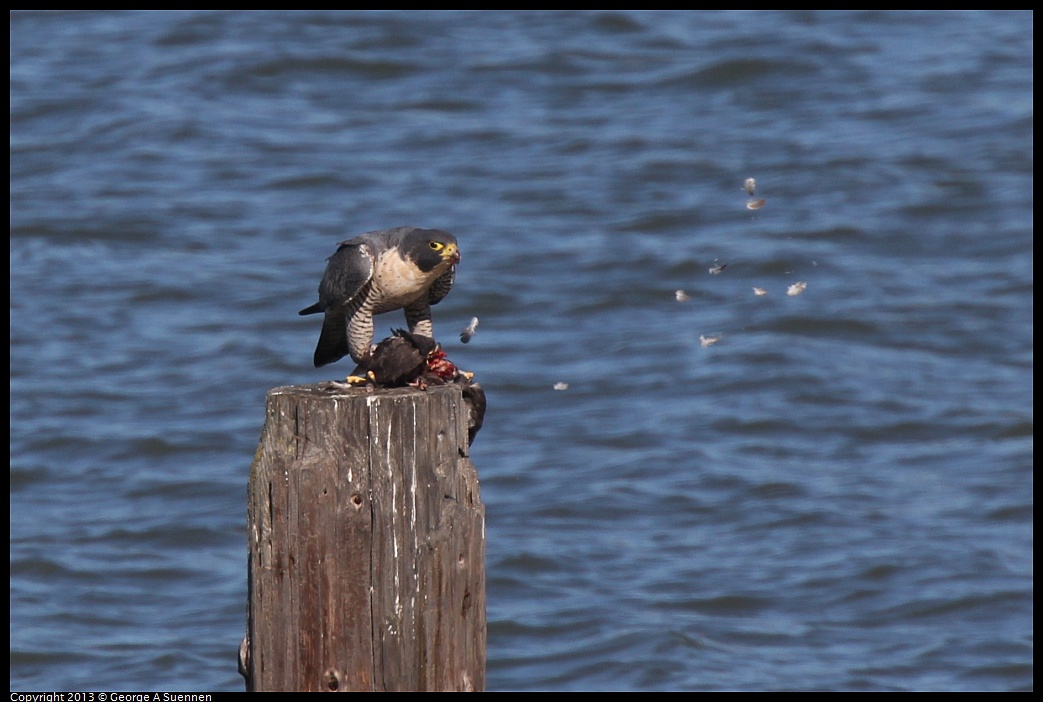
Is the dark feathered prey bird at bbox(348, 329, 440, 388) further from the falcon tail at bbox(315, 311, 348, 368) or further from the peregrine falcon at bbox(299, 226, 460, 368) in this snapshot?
the falcon tail at bbox(315, 311, 348, 368)

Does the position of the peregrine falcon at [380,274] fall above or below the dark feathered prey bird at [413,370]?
above

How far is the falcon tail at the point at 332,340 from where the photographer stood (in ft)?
17.5

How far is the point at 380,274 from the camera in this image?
5.03m

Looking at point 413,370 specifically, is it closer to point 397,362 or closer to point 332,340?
point 397,362

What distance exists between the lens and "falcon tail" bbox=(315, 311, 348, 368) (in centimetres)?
533

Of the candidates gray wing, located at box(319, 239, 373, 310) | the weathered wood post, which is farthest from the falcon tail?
the weathered wood post

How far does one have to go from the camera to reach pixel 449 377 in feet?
14.8

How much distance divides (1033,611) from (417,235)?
17.5ft

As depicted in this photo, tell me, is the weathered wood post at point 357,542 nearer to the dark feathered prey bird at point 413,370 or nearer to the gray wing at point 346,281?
the dark feathered prey bird at point 413,370

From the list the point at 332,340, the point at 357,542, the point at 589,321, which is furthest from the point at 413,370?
the point at 589,321

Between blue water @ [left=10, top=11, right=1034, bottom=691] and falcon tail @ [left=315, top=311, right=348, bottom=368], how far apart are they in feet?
9.85

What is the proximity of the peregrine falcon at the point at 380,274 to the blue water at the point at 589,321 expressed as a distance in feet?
11.1

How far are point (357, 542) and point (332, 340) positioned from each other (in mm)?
1646

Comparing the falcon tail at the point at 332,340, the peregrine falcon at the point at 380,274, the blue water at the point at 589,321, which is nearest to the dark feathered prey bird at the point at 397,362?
the peregrine falcon at the point at 380,274
